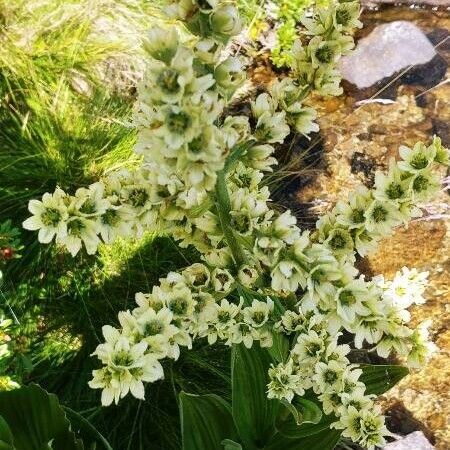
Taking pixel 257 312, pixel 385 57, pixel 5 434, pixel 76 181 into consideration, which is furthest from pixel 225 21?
pixel 385 57

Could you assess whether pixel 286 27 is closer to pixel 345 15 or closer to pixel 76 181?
pixel 76 181

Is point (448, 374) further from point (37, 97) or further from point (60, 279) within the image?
point (37, 97)

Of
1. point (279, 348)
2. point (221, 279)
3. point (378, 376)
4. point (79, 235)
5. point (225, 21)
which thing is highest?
point (225, 21)

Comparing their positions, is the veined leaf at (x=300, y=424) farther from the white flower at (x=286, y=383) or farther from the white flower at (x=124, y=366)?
the white flower at (x=124, y=366)

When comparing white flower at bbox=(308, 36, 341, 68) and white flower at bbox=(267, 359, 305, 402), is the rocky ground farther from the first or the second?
white flower at bbox=(308, 36, 341, 68)

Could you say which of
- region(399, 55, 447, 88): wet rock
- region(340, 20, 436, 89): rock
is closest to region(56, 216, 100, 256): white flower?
region(340, 20, 436, 89): rock

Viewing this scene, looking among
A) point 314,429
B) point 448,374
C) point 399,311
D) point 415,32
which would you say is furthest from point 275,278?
point 415,32
